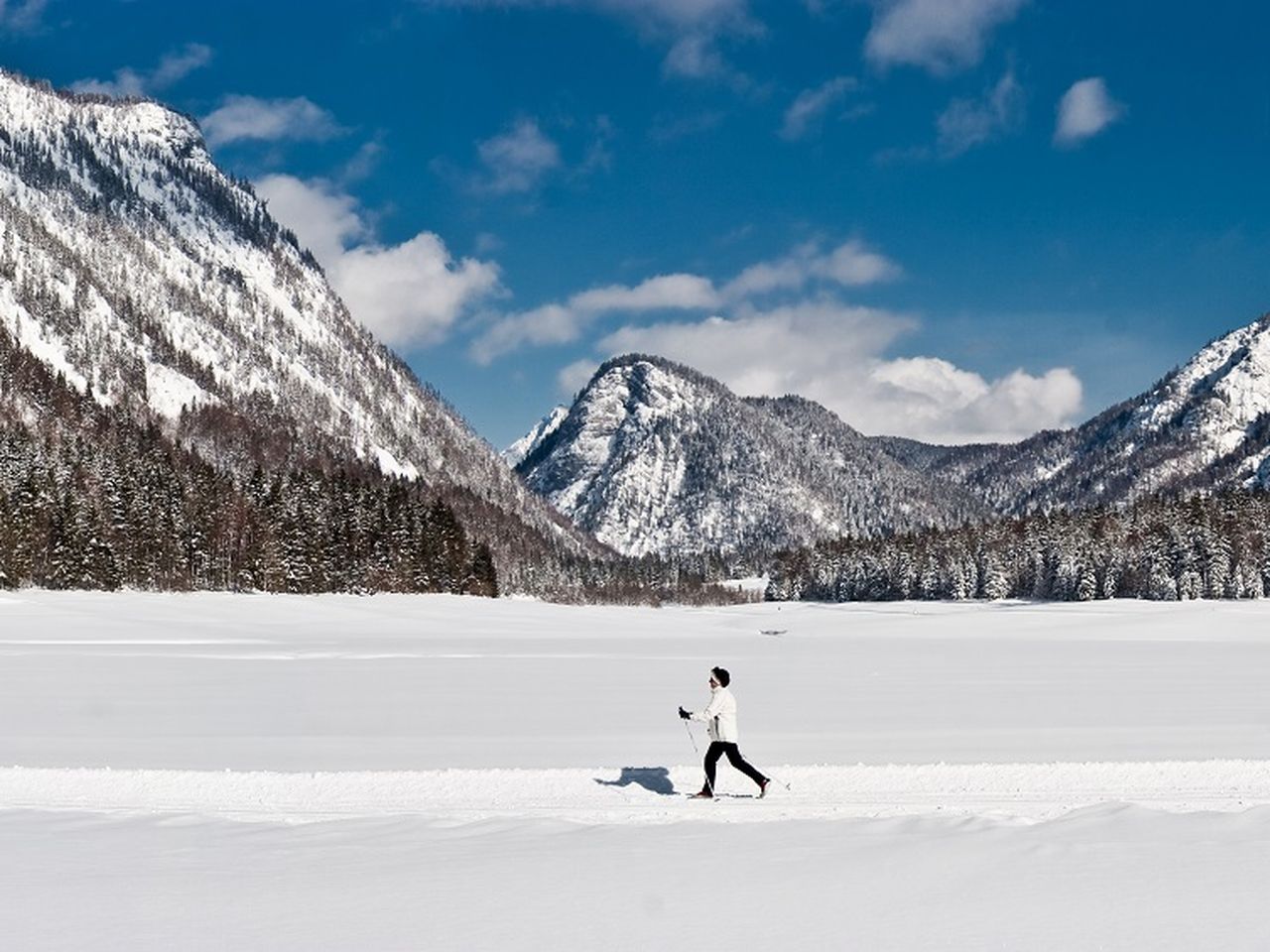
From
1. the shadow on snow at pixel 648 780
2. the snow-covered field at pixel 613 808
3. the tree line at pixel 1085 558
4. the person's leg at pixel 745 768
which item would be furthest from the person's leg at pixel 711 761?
the tree line at pixel 1085 558

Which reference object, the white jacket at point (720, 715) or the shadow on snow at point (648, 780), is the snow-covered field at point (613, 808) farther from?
the white jacket at point (720, 715)

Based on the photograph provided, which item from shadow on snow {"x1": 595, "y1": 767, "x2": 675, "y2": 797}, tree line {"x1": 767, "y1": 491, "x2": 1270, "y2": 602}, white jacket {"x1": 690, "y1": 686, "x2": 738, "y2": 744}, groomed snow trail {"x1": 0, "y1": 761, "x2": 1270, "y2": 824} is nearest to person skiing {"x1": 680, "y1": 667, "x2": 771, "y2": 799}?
white jacket {"x1": 690, "y1": 686, "x2": 738, "y2": 744}

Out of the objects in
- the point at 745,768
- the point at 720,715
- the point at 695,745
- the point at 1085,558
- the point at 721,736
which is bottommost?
the point at 695,745

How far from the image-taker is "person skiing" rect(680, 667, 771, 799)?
13.2 m

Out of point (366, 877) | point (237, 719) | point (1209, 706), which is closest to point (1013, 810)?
point (366, 877)

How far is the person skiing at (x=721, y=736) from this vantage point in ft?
43.2

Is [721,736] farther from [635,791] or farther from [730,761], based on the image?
[635,791]

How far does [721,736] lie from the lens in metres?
13.8

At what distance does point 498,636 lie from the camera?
47906 millimetres

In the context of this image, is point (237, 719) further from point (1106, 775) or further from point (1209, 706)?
point (1209, 706)

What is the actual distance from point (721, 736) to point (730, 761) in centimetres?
46

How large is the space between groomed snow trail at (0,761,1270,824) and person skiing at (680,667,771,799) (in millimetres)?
284

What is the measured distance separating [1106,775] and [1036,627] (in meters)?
49.1


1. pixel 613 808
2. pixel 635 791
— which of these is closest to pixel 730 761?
pixel 635 791
